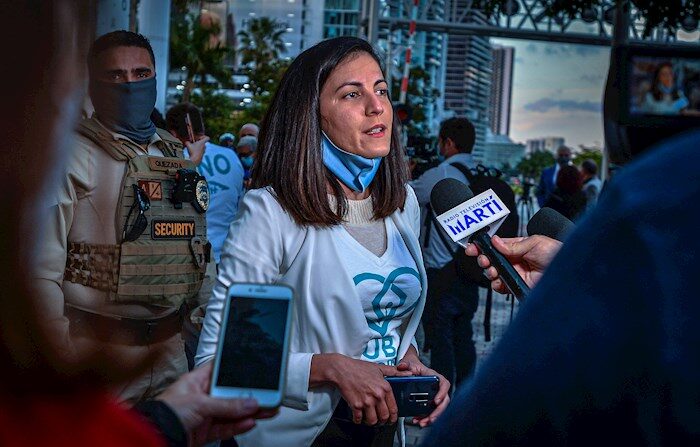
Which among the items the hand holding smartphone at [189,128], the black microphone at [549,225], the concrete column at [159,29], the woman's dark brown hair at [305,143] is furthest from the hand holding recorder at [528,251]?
the concrete column at [159,29]

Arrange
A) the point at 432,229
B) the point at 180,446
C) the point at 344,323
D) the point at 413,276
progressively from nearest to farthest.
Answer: the point at 180,446
the point at 344,323
the point at 413,276
the point at 432,229

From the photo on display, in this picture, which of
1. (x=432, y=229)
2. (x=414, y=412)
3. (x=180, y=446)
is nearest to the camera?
(x=180, y=446)

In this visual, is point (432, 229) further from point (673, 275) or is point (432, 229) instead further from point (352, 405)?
point (673, 275)

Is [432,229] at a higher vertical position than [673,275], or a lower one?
lower

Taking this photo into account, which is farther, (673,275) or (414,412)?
(414,412)

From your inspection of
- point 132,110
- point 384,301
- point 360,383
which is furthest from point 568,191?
point 360,383

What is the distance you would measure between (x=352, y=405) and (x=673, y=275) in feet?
5.17

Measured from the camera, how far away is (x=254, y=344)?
1.15 m

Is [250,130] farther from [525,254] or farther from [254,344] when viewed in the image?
[254,344]

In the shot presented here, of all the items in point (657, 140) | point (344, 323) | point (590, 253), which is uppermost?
point (657, 140)

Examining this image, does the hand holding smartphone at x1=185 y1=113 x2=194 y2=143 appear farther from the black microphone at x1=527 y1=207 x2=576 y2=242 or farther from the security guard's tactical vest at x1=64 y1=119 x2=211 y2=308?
the black microphone at x1=527 y1=207 x2=576 y2=242

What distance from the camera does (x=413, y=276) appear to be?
8.19 ft

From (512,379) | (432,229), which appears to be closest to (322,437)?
(512,379)

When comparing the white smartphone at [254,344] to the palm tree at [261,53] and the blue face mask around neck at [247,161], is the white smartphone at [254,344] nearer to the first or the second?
the blue face mask around neck at [247,161]
